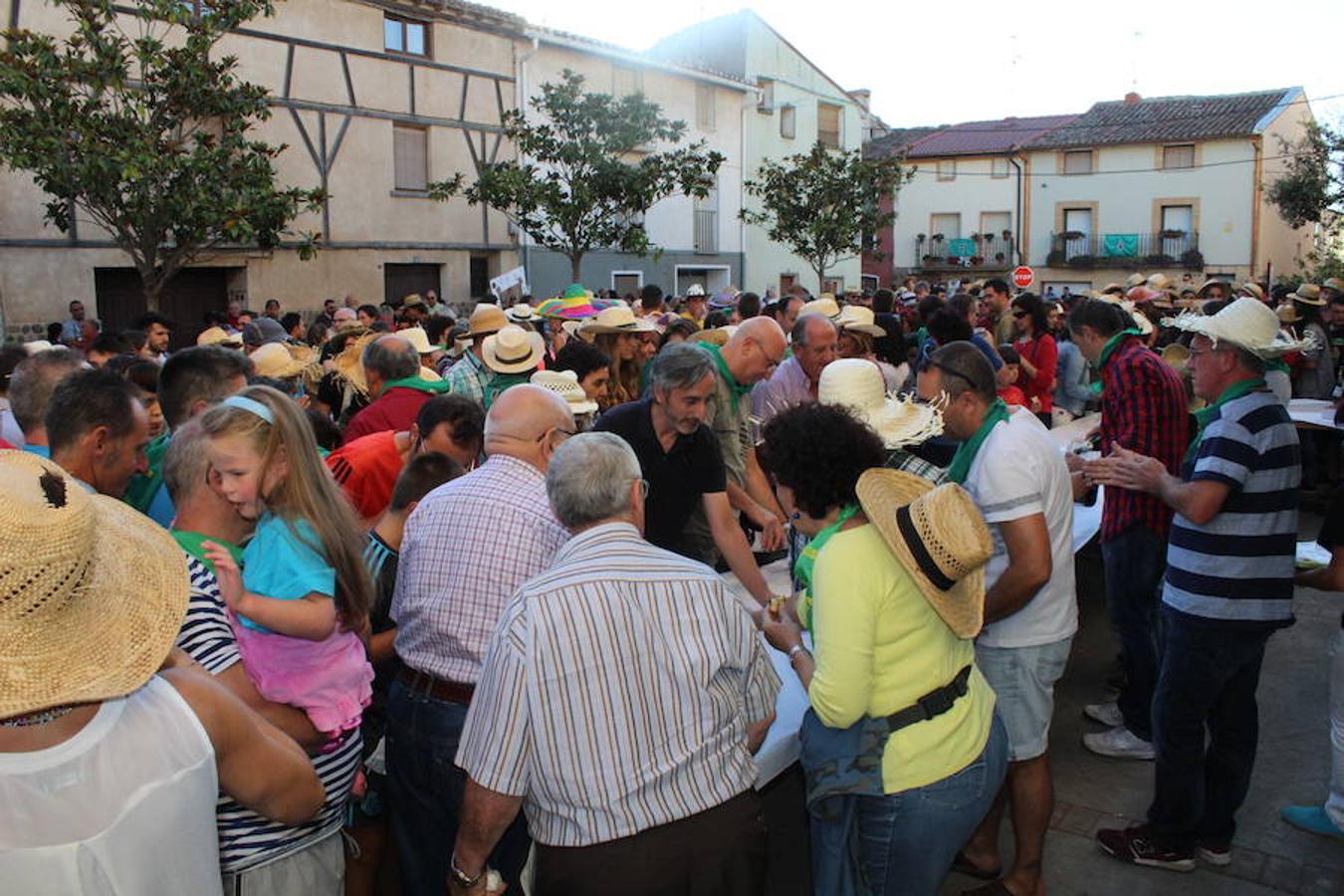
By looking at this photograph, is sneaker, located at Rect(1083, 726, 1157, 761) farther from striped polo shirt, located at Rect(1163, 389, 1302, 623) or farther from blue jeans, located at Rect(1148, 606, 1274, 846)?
striped polo shirt, located at Rect(1163, 389, 1302, 623)

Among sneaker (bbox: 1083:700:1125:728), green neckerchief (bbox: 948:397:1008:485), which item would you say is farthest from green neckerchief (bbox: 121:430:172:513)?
sneaker (bbox: 1083:700:1125:728)

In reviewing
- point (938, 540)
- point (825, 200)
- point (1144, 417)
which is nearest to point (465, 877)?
point (938, 540)

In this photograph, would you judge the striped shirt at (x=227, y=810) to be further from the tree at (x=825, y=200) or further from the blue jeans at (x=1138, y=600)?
the tree at (x=825, y=200)

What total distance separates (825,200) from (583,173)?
8.97m

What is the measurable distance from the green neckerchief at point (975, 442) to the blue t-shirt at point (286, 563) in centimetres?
207

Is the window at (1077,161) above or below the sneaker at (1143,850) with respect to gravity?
above

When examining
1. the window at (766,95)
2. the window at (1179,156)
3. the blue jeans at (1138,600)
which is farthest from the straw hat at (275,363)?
the window at (1179,156)

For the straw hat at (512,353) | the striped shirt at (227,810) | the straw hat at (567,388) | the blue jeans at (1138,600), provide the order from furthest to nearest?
the straw hat at (512,353)
the straw hat at (567,388)
the blue jeans at (1138,600)
the striped shirt at (227,810)

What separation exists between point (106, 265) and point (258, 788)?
1733 cm

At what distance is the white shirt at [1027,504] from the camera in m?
3.30

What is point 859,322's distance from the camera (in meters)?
7.50

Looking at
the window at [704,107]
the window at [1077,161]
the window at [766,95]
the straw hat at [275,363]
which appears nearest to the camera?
the straw hat at [275,363]

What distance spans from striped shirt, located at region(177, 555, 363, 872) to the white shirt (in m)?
2.16

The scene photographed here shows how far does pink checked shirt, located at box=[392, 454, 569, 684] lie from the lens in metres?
2.74
